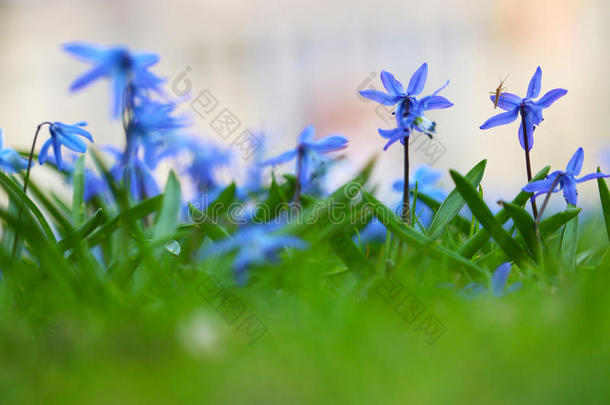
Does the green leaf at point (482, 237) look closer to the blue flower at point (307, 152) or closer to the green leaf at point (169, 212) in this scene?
the blue flower at point (307, 152)

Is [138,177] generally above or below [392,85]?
above

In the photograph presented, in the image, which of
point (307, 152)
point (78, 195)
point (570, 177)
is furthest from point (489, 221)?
point (78, 195)

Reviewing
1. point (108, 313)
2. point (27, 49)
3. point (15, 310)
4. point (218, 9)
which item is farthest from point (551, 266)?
point (27, 49)

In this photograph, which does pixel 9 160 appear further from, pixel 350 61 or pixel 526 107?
pixel 350 61

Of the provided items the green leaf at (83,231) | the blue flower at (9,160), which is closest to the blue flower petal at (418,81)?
the green leaf at (83,231)

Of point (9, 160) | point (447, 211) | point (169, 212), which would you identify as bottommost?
point (447, 211)
